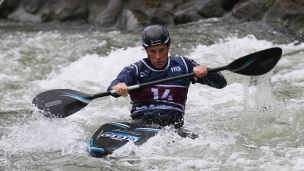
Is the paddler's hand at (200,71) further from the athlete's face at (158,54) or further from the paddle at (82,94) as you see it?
the athlete's face at (158,54)

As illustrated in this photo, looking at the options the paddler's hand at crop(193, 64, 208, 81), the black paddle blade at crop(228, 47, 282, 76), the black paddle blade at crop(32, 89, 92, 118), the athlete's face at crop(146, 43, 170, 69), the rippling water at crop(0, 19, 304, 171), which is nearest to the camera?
the rippling water at crop(0, 19, 304, 171)

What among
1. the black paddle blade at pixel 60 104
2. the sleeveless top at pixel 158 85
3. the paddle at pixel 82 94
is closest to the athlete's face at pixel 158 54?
the sleeveless top at pixel 158 85

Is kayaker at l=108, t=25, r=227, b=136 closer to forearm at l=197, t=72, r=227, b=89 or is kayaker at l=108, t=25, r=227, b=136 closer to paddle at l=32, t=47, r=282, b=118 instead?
forearm at l=197, t=72, r=227, b=89

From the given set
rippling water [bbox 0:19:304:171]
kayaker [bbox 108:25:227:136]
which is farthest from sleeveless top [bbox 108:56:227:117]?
rippling water [bbox 0:19:304:171]

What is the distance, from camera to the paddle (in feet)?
18.0

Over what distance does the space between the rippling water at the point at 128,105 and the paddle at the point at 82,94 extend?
19cm

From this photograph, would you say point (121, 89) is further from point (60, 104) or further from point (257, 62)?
point (257, 62)

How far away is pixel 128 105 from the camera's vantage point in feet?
25.0

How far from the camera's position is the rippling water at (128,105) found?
5.05 meters

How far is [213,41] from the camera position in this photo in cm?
1036

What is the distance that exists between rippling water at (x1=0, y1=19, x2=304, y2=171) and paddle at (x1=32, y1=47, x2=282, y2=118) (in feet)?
0.62

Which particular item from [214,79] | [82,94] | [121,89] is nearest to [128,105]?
[82,94]

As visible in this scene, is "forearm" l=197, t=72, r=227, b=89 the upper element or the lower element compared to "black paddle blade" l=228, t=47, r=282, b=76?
lower

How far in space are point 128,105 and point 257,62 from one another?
2.53 m
